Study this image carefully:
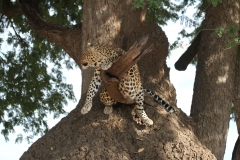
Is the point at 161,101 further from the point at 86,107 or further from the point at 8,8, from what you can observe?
the point at 8,8

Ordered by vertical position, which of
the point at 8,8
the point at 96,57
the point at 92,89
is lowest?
the point at 92,89

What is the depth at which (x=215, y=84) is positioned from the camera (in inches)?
345

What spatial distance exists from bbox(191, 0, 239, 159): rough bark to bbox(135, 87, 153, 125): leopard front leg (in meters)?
1.47

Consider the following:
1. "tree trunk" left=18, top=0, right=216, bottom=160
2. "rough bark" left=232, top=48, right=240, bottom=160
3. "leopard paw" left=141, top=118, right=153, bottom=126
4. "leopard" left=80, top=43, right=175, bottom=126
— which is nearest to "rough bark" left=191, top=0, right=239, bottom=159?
"rough bark" left=232, top=48, right=240, bottom=160

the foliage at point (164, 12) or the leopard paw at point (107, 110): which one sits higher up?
the foliage at point (164, 12)

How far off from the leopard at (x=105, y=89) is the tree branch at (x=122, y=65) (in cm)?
11

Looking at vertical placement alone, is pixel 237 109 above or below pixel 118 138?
above

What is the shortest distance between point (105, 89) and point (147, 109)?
2.94 feet

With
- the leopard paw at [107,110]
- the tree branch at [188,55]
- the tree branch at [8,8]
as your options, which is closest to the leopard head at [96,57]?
the leopard paw at [107,110]

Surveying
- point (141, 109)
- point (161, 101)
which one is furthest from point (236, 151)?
point (141, 109)

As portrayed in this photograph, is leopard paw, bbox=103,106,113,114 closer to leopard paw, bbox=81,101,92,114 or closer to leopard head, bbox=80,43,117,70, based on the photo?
leopard paw, bbox=81,101,92,114

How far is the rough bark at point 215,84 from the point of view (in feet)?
Answer: 28.5

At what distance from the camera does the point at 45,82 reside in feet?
42.9

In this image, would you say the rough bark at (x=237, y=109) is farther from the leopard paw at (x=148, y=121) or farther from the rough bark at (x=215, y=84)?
the leopard paw at (x=148, y=121)
